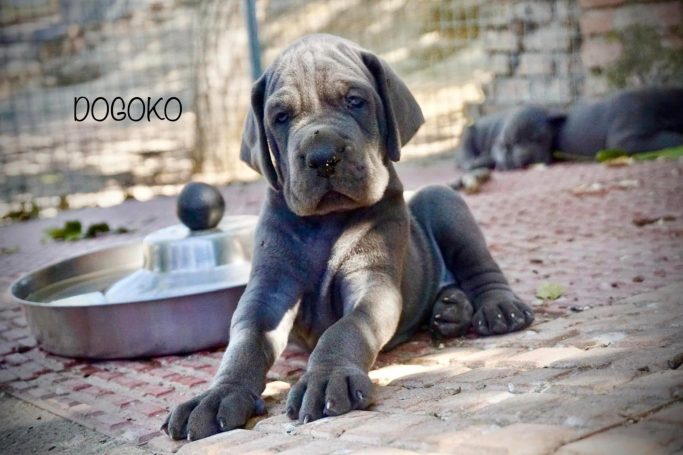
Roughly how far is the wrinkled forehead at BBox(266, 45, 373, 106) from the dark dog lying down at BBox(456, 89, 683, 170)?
27.1 feet

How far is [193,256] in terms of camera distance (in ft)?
18.8

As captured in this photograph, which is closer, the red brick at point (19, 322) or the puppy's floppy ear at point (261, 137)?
the puppy's floppy ear at point (261, 137)

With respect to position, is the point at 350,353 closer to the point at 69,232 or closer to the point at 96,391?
the point at 96,391

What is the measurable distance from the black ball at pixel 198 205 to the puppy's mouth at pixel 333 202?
1.51 metres

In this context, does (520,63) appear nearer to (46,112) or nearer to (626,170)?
(626,170)

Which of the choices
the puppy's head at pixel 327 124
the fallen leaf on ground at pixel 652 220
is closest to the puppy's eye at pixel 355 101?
the puppy's head at pixel 327 124

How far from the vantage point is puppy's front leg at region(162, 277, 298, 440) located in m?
3.65

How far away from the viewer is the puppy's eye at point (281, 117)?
14.7ft

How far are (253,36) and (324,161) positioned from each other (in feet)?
17.9

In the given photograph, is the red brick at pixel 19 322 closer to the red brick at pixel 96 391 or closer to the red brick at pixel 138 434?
the red brick at pixel 96 391

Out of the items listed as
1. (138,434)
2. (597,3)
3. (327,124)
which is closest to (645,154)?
(597,3)

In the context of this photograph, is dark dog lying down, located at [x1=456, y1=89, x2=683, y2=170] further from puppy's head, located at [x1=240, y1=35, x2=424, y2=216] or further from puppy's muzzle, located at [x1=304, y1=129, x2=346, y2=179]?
puppy's muzzle, located at [x1=304, y1=129, x2=346, y2=179]

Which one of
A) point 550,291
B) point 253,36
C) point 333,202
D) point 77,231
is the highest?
point 253,36

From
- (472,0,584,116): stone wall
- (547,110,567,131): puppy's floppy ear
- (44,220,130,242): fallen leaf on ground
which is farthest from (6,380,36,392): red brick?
(472,0,584,116): stone wall
